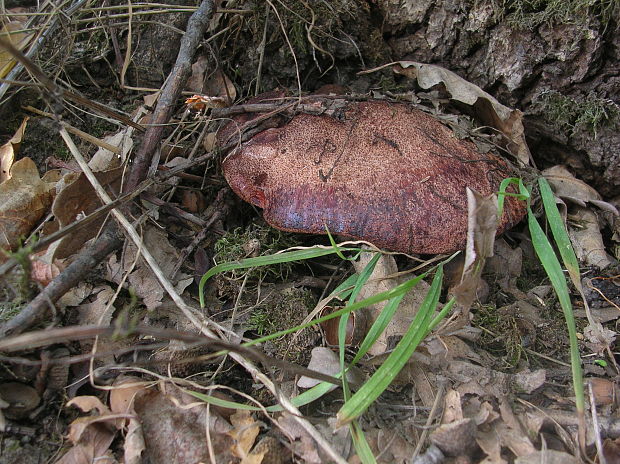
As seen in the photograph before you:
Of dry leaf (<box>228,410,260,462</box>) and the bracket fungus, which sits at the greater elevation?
the bracket fungus

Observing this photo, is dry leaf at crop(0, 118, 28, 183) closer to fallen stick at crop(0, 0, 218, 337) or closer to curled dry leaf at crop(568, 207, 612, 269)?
fallen stick at crop(0, 0, 218, 337)

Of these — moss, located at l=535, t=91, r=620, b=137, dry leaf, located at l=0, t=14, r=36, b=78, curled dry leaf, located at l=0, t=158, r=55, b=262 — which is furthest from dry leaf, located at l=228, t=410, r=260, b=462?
moss, located at l=535, t=91, r=620, b=137

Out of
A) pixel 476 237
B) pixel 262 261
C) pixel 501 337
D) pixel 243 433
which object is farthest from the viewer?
pixel 501 337

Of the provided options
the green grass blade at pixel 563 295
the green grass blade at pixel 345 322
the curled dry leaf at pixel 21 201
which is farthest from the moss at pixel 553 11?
the curled dry leaf at pixel 21 201

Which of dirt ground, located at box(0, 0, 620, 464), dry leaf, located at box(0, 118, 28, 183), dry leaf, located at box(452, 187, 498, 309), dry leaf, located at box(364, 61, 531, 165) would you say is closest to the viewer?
dry leaf, located at box(452, 187, 498, 309)

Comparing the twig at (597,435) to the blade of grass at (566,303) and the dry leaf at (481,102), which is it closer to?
the blade of grass at (566,303)

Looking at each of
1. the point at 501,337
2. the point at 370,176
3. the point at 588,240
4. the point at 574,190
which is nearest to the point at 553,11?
the point at 574,190

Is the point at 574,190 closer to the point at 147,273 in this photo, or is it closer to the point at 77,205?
the point at 147,273

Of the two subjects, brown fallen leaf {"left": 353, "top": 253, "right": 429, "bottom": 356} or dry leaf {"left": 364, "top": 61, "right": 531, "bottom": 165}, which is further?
dry leaf {"left": 364, "top": 61, "right": 531, "bottom": 165}
